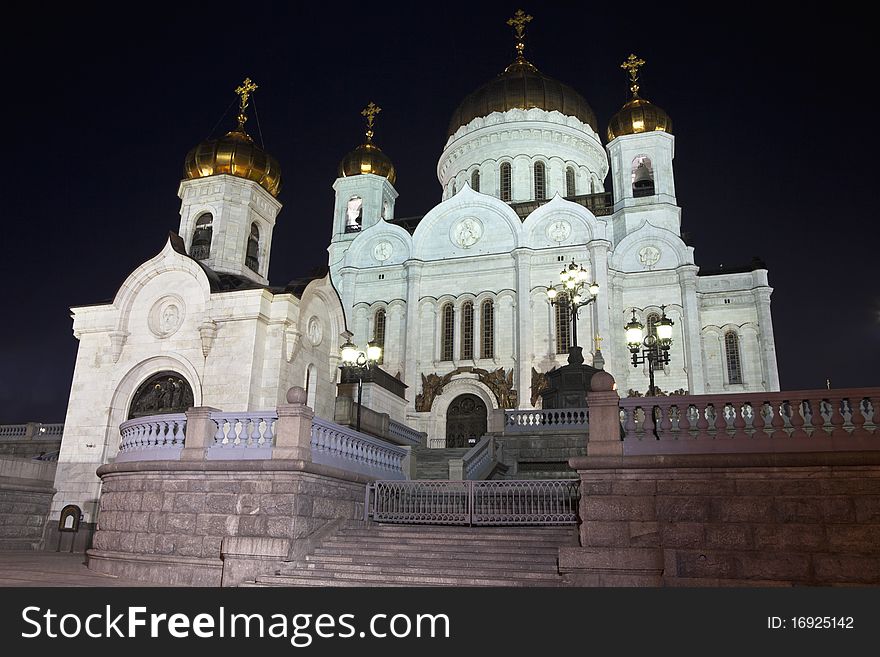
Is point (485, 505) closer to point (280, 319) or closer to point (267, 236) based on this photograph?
point (280, 319)

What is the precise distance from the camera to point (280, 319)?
59.0 feet

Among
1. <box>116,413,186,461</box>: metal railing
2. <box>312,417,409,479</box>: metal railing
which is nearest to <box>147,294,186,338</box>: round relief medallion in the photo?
<box>116,413,186,461</box>: metal railing

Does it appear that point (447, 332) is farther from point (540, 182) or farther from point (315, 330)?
point (315, 330)

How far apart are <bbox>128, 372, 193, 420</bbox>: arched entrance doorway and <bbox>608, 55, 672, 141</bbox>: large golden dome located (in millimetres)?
26328

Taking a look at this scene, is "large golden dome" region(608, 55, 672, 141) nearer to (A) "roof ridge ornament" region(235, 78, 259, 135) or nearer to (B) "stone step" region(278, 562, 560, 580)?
(A) "roof ridge ornament" region(235, 78, 259, 135)

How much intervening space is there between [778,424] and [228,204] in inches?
733

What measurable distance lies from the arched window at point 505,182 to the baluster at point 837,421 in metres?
29.8

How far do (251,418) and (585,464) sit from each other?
578 centimetres

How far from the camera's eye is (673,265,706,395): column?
2909 cm

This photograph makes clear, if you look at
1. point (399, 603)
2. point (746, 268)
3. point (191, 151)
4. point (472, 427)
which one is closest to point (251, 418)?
point (399, 603)

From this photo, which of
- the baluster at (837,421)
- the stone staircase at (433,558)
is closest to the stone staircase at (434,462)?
the stone staircase at (433,558)

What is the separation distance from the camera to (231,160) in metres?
23.0

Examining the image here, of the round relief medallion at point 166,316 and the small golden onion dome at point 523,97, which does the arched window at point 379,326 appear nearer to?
the small golden onion dome at point 523,97

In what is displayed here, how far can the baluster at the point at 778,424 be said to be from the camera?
31.6 ft
